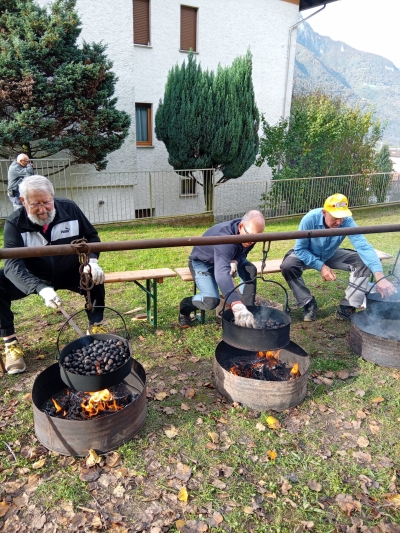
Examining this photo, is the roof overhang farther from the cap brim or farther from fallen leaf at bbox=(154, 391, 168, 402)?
fallen leaf at bbox=(154, 391, 168, 402)

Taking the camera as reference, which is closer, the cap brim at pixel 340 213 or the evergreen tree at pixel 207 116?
the cap brim at pixel 340 213

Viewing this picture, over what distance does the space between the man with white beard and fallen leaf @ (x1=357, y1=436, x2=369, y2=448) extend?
239 cm

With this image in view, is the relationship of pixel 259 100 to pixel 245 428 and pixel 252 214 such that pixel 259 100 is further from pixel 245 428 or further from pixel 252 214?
pixel 245 428

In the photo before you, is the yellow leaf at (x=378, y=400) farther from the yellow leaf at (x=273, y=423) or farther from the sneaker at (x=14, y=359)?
the sneaker at (x=14, y=359)

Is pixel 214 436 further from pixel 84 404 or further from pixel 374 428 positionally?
pixel 374 428

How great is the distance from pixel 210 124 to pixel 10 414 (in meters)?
9.47

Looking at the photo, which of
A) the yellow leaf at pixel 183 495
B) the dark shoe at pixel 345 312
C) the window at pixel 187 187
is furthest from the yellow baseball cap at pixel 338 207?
the window at pixel 187 187

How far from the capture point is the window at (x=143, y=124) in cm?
1269

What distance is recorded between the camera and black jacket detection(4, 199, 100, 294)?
3.42 metres

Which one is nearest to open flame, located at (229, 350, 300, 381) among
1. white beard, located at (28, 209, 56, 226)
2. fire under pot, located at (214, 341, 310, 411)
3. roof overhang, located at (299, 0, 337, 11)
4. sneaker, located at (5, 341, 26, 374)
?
fire under pot, located at (214, 341, 310, 411)

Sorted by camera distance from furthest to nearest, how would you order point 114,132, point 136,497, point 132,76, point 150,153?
point 150,153 → point 132,76 → point 114,132 → point 136,497

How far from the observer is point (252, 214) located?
140 inches

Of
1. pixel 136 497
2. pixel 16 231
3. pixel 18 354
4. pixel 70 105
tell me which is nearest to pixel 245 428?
pixel 136 497

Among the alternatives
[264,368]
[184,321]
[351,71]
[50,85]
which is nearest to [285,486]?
[264,368]
